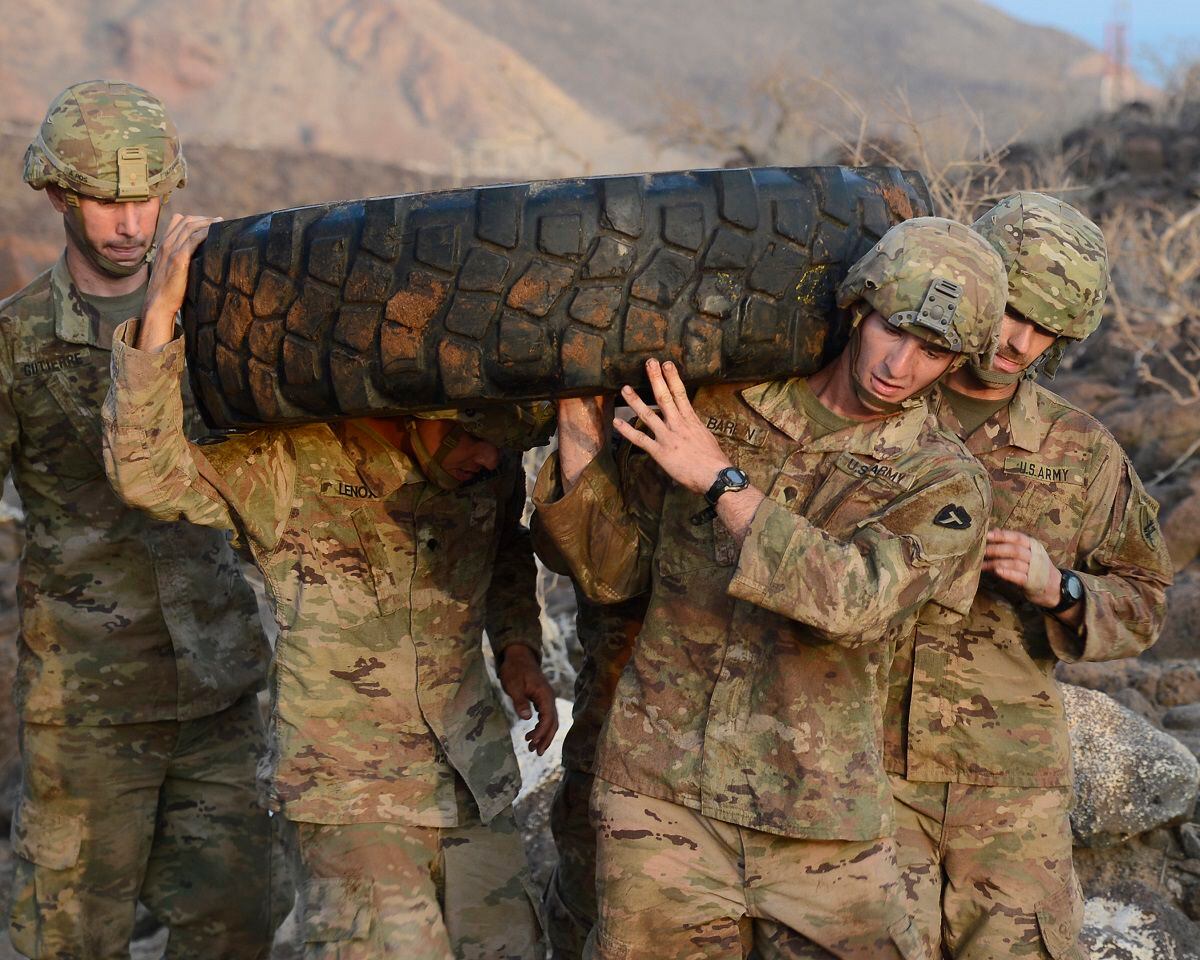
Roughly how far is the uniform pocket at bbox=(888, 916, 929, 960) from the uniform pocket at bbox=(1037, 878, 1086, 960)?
0.51m

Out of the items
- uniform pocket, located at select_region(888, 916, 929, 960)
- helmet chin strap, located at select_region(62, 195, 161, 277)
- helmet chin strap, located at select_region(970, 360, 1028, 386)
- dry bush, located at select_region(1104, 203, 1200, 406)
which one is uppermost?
helmet chin strap, located at select_region(970, 360, 1028, 386)

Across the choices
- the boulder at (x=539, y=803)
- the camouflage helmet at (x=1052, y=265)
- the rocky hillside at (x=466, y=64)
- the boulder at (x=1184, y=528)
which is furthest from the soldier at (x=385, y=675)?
the rocky hillside at (x=466, y=64)

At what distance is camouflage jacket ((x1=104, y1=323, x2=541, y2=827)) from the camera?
11.6 ft

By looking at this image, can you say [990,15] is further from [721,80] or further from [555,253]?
[555,253]

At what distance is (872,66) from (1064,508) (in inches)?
1794

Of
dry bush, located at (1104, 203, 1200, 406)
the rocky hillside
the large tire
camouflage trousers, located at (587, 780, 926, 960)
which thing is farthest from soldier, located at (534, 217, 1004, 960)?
the rocky hillside

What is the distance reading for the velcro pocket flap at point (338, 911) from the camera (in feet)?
11.4

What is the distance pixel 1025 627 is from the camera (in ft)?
12.4

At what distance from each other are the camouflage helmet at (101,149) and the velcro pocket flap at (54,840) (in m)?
1.76

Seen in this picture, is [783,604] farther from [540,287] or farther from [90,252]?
[90,252]

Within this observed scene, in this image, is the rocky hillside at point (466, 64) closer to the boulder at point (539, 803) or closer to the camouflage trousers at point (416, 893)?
the boulder at point (539, 803)

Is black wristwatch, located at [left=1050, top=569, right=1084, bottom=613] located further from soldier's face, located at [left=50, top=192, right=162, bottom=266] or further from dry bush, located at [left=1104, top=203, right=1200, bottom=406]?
dry bush, located at [left=1104, top=203, right=1200, bottom=406]

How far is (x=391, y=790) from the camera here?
3572 mm

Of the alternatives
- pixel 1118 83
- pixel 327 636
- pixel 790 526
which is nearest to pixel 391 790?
pixel 327 636
